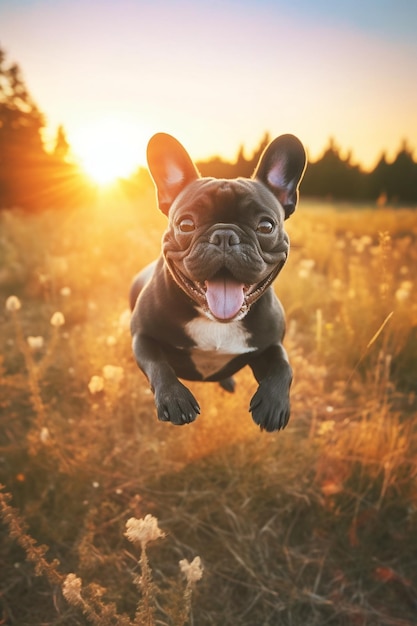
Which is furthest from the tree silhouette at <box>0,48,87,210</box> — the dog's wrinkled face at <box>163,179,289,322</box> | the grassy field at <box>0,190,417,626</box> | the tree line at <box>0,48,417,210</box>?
the dog's wrinkled face at <box>163,179,289,322</box>

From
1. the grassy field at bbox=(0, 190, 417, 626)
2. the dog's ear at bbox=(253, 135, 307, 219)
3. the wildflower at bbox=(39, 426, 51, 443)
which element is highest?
the dog's ear at bbox=(253, 135, 307, 219)

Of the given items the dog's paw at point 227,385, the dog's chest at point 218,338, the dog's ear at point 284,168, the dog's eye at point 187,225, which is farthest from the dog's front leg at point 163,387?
the dog's paw at point 227,385

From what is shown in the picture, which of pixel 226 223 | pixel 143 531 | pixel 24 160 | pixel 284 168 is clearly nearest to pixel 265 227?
pixel 226 223

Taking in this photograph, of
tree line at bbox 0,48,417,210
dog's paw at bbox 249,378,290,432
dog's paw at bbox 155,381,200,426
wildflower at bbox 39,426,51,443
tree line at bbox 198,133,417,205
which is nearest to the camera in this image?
dog's paw at bbox 155,381,200,426

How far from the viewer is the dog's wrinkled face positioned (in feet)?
5.75

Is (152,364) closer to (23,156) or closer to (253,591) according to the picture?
(253,591)

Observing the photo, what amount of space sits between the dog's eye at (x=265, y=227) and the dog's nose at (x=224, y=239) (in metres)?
0.21

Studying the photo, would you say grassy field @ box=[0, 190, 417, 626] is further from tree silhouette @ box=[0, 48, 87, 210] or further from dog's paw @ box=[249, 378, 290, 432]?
tree silhouette @ box=[0, 48, 87, 210]

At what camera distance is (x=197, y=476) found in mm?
3303

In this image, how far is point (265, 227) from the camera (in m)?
1.95

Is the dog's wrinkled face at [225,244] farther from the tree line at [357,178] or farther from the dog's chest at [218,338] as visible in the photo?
the tree line at [357,178]

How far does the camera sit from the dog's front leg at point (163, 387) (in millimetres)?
1704

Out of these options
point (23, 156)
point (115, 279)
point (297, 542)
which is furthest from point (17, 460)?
point (23, 156)

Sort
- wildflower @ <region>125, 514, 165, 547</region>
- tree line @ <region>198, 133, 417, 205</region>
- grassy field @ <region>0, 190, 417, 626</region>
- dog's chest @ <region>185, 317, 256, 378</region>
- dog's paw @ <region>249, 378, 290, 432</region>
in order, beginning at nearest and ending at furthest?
wildflower @ <region>125, 514, 165, 547</region>
dog's paw @ <region>249, 378, 290, 432</region>
dog's chest @ <region>185, 317, 256, 378</region>
grassy field @ <region>0, 190, 417, 626</region>
tree line @ <region>198, 133, 417, 205</region>
